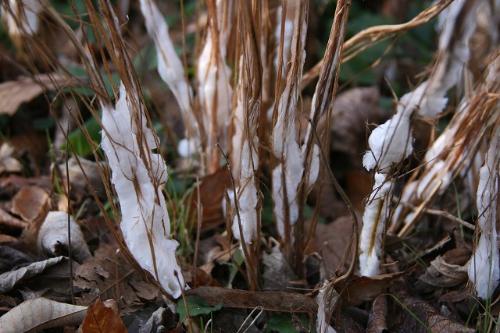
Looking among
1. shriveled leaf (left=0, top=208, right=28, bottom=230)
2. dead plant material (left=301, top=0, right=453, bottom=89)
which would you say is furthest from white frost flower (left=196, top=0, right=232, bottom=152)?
shriveled leaf (left=0, top=208, right=28, bottom=230)

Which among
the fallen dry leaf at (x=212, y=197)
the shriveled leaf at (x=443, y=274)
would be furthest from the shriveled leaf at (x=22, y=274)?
the shriveled leaf at (x=443, y=274)

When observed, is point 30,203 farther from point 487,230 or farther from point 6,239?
point 487,230

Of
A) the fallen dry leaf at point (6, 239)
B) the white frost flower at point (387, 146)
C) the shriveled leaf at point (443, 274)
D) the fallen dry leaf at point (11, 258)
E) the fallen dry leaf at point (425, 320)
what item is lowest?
the fallen dry leaf at point (425, 320)

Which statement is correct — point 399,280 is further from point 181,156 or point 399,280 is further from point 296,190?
point 181,156

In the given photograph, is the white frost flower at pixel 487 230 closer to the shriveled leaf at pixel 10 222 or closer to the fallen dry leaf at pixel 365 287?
the fallen dry leaf at pixel 365 287

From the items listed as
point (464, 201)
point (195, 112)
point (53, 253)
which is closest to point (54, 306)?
point (53, 253)

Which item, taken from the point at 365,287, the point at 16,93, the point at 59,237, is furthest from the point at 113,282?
the point at 16,93
